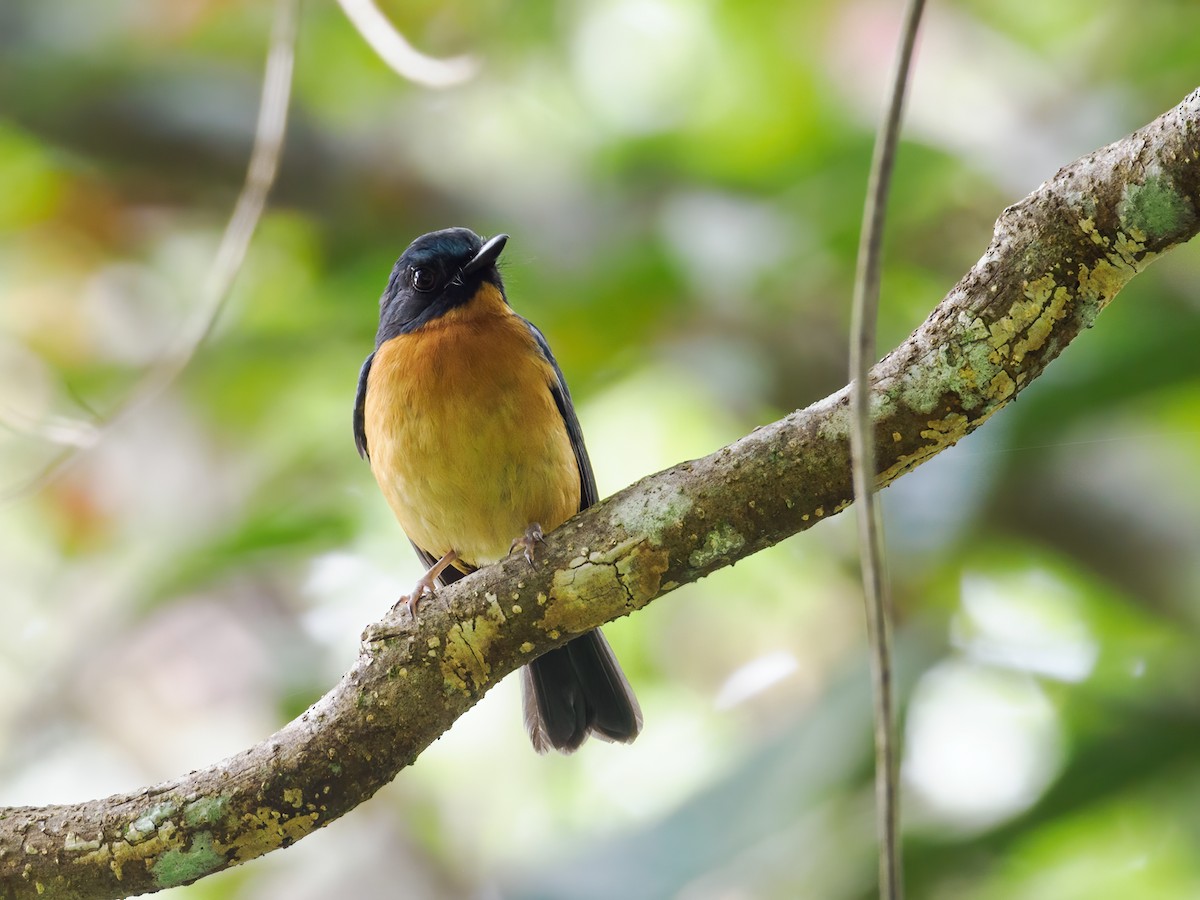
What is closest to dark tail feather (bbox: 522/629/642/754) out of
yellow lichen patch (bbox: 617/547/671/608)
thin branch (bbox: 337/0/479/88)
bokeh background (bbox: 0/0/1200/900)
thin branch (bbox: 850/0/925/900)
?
bokeh background (bbox: 0/0/1200/900)

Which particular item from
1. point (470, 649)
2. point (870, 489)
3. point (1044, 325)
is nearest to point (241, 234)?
point (470, 649)

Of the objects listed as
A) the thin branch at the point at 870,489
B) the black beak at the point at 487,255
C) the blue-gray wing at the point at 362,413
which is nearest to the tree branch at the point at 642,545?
the thin branch at the point at 870,489

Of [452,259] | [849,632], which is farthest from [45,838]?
[849,632]

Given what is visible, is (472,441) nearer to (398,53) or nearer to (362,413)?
(362,413)

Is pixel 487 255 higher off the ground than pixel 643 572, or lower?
higher

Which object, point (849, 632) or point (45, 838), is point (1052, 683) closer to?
point (849, 632)

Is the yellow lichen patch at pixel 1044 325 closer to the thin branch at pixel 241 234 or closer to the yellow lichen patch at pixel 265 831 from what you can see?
the yellow lichen patch at pixel 265 831
